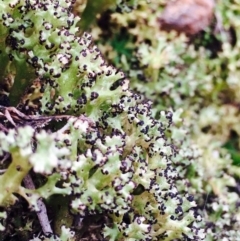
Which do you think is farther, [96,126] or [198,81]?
[198,81]

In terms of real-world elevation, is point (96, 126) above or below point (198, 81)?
below

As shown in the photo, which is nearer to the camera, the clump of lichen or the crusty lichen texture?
the crusty lichen texture

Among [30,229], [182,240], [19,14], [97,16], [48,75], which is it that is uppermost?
[97,16]

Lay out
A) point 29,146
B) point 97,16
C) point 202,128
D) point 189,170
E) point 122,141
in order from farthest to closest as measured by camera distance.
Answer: point 202,128, point 97,16, point 189,170, point 122,141, point 29,146

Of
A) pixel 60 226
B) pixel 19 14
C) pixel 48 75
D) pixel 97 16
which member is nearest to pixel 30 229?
pixel 60 226

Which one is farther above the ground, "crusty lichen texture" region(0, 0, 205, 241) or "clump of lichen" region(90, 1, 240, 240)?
"clump of lichen" region(90, 1, 240, 240)

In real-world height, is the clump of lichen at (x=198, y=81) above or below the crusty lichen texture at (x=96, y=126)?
above

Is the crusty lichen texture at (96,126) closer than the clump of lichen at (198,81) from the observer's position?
Yes

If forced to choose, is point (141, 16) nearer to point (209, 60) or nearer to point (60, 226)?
point (209, 60)
